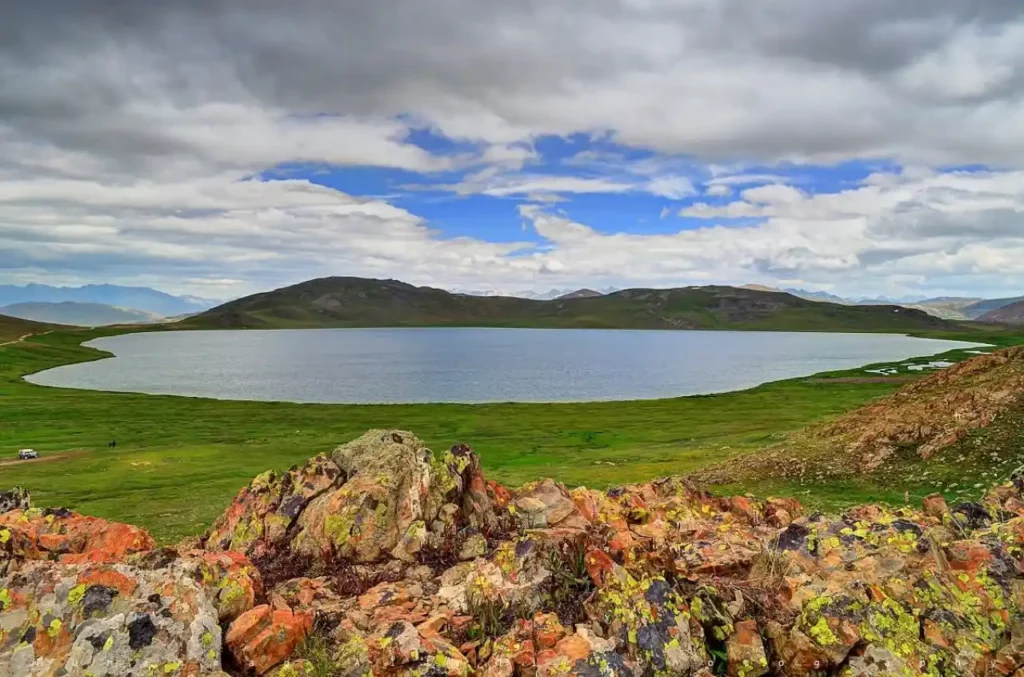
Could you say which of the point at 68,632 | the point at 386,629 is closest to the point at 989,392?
the point at 386,629

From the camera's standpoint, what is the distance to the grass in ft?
161

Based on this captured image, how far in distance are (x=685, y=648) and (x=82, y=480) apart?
191ft

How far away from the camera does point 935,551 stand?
12031 millimetres

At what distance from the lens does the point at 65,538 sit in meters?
13.3

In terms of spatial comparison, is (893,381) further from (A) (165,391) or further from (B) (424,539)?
(A) (165,391)

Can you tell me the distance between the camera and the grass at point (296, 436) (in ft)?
161

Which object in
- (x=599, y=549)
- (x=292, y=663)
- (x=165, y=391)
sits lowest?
(x=165, y=391)

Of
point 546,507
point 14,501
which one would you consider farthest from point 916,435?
point 14,501

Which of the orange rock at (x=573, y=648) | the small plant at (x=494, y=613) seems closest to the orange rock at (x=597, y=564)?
the small plant at (x=494, y=613)

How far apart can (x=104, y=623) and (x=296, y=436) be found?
7724 centimetres

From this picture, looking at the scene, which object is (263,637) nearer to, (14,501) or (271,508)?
(271,508)

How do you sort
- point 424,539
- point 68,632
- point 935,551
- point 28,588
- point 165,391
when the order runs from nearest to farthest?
point 68,632 → point 28,588 → point 935,551 → point 424,539 → point 165,391

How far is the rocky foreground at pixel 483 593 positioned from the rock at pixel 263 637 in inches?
1.2

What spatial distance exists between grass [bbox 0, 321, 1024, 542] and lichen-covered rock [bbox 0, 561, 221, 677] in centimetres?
2634
